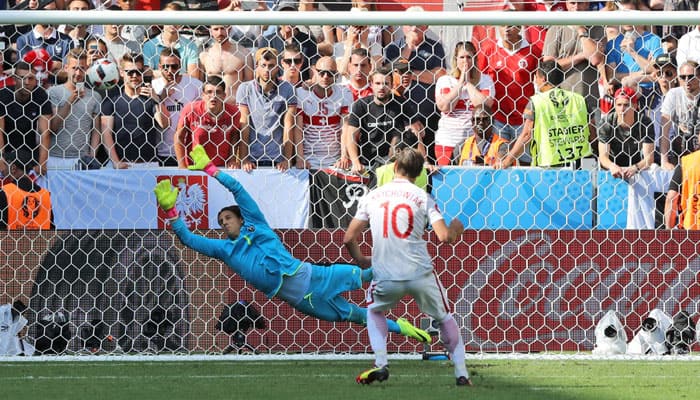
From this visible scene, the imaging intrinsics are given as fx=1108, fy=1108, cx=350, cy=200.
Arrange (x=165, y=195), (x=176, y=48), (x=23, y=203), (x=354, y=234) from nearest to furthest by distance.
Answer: (x=354, y=234) → (x=165, y=195) → (x=23, y=203) → (x=176, y=48)

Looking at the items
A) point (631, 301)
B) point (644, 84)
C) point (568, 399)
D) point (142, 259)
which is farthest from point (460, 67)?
point (568, 399)

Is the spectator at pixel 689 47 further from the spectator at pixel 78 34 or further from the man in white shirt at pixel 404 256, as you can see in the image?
the spectator at pixel 78 34

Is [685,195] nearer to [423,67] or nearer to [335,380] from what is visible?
[423,67]

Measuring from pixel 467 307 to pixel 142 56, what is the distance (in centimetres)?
372

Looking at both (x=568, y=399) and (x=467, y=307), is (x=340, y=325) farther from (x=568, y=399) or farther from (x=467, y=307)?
(x=568, y=399)

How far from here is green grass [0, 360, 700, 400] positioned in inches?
263

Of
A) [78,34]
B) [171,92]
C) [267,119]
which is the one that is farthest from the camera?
[78,34]

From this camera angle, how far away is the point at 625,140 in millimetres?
9633

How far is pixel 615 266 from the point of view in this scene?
955 centimetres

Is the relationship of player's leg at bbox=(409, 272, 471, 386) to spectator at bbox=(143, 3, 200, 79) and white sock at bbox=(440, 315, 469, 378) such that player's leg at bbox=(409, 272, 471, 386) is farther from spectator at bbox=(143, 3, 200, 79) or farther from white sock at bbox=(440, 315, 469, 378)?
spectator at bbox=(143, 3, 200, 79)

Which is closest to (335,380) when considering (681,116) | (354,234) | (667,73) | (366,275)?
(354,234)

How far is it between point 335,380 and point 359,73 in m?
3.75

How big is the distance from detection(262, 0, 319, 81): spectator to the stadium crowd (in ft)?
0.09

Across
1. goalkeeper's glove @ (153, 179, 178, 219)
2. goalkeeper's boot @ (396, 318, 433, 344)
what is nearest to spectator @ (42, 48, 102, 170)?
goalkeeper's glove @ (153, 179, 178, 219)
